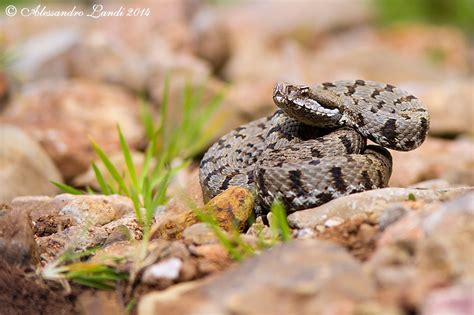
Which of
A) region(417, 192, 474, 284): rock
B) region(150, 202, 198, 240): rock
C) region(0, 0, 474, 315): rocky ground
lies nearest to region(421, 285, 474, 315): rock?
region(0, 0, 474, 315): rocky ground

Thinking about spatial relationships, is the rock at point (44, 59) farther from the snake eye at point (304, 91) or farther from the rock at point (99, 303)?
the rock at point (99, 303)

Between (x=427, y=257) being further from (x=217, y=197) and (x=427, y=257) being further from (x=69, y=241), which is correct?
(x=69, y=241)

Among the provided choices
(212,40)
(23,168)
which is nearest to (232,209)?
(23,168)

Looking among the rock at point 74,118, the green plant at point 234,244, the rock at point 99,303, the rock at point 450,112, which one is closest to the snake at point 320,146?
the green plant at point 234,244

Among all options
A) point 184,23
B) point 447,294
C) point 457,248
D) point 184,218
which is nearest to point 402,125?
point 184,218

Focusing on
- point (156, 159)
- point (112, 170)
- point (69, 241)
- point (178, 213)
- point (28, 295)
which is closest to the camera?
point (28, 295)

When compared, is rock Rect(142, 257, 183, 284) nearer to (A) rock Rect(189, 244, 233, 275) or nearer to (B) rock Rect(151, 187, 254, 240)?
(A) rock Rect(189, 244, 233, 275)
